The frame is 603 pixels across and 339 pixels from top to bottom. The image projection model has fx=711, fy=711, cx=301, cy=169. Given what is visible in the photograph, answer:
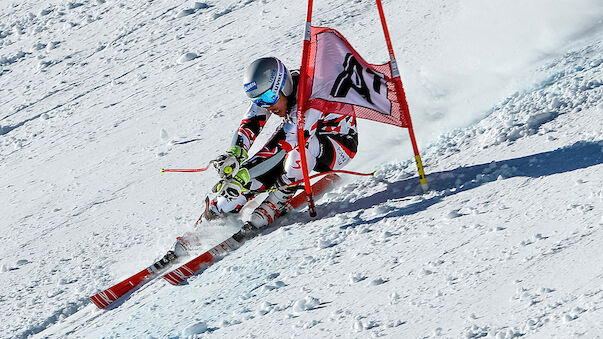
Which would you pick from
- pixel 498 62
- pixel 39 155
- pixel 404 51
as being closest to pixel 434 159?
pixel 498 62

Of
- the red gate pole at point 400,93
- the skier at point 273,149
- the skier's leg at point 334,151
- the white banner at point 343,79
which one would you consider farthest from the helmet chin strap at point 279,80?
the red gate pole at point 400,93

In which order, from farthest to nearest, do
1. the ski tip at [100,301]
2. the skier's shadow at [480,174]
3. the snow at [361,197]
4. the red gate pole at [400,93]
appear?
1. the ski tip at [100,301]
2. the red gate pole at [400,93]
3. the skier's shadow at [480,174]
4. the snow at [361,197]

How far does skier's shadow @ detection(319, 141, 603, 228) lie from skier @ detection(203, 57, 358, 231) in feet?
1.47

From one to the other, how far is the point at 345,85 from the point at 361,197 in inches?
35.6

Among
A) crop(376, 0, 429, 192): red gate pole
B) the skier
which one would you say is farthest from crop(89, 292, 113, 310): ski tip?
crop(376, 0, 429, 192): red gate pole

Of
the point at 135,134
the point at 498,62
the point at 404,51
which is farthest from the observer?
the point at 135,134

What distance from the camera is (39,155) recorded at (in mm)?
9562

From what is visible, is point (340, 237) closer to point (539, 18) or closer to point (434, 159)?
point (434, 159)

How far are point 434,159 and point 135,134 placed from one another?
4.76m

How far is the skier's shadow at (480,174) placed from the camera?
4.56 metres

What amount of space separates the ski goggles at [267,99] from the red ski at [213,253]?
34.0 inches

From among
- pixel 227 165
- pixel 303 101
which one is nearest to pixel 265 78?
pixel 303 101

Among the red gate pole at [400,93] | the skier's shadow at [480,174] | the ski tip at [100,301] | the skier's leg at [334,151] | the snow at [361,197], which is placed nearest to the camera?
the snow at [361,197]

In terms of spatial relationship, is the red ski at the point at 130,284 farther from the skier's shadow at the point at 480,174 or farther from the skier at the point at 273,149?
the skier's shadow at the point at 480,174
